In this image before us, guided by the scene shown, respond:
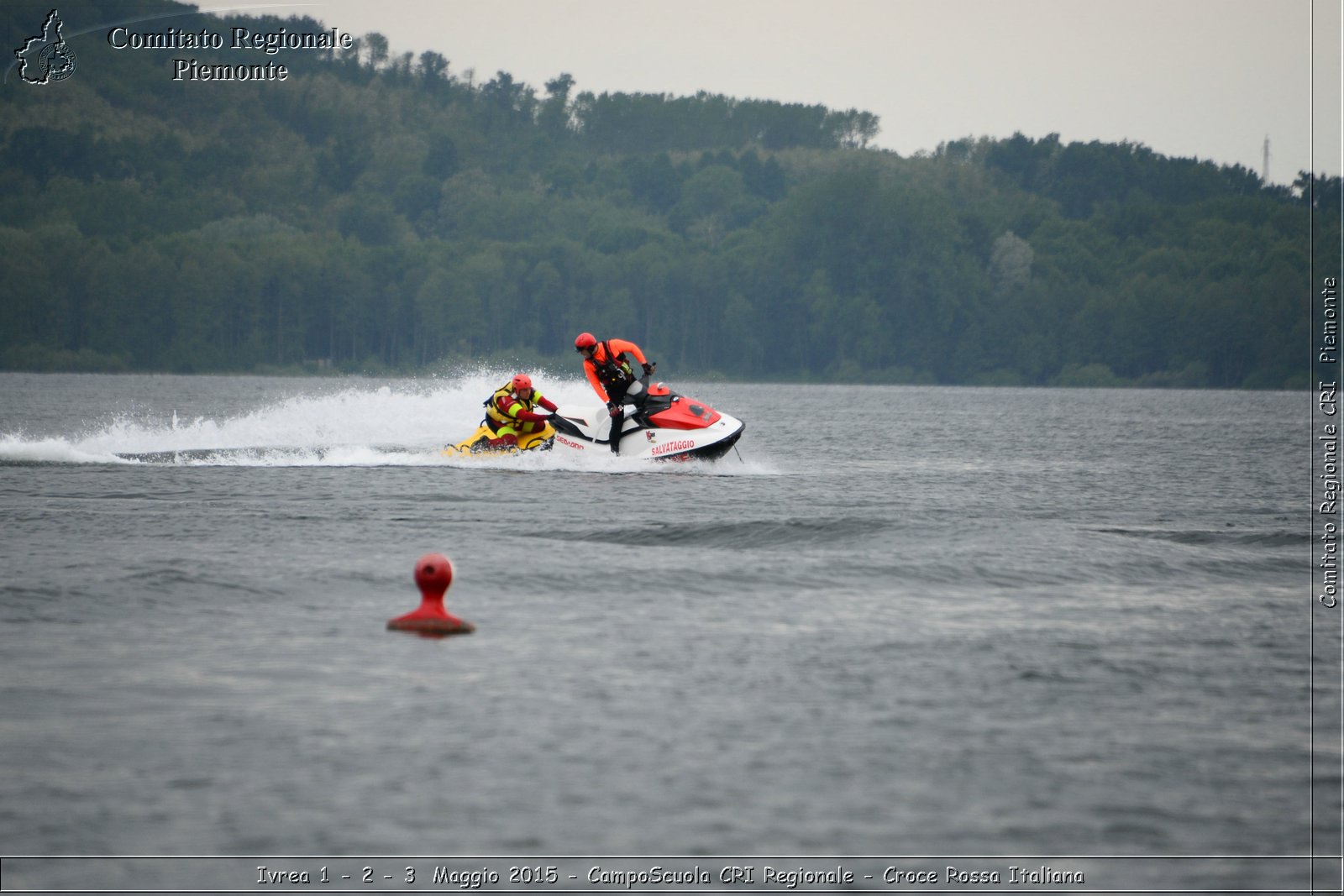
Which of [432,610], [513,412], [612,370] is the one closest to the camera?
[432,610]

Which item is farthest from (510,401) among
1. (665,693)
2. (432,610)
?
(665,693)

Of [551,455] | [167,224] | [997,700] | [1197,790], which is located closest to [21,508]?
[551,455]

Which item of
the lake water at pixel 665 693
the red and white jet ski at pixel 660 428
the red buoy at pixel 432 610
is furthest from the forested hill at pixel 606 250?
the red buoy at pixel 432 610

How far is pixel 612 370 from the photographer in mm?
23359

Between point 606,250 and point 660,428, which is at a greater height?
point 606,250

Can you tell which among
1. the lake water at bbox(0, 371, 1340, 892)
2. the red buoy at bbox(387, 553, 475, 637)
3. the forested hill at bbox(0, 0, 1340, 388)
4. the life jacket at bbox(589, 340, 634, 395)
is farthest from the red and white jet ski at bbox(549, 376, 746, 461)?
the forested hill at bbox(0, 0, 1340, 388)

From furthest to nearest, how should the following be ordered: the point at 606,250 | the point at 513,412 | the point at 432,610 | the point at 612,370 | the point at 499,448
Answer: the point at 606,250, the point at 499,448, the point at 513,412, the point at 612,370, the point at 432,610

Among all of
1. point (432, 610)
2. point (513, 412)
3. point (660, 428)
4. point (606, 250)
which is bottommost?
point (432, 610)

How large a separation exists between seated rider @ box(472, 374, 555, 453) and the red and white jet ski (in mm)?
434

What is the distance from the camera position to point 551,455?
25312 mm

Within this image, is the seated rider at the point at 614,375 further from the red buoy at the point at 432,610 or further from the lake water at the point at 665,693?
the red buoy at the point at 432,610

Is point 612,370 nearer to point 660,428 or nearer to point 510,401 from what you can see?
point 660,428

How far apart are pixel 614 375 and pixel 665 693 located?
13.8 m

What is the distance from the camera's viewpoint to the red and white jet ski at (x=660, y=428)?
24078 mm
